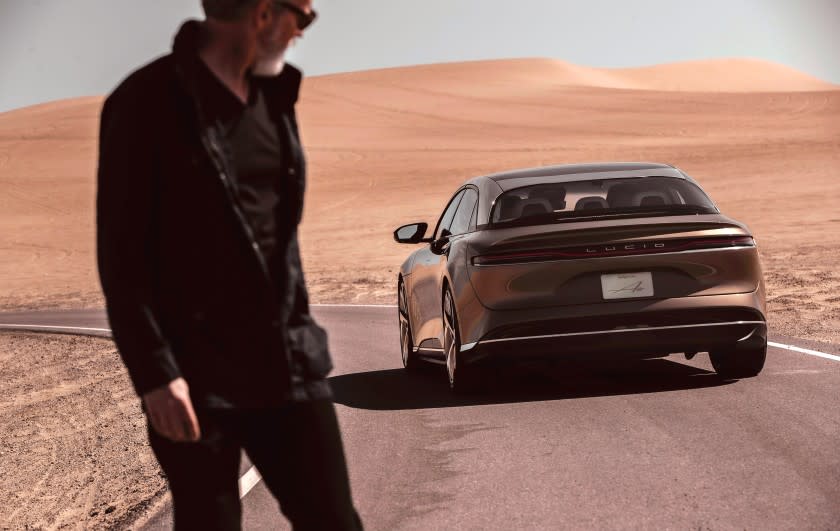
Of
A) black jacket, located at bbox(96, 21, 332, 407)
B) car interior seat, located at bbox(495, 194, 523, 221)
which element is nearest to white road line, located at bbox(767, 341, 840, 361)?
car interior seat, located at bbox(495, 194, 523, 221)

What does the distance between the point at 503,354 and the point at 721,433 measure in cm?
174

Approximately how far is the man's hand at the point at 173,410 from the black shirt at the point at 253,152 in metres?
0.38

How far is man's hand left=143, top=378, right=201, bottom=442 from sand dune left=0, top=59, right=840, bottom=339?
444 inches

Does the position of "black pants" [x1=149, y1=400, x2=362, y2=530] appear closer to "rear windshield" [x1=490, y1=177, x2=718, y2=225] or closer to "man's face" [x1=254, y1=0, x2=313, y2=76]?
"man's face" [x1=254, y1=0, x2=313, y2=76]

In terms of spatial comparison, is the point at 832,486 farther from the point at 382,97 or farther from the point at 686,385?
the point at 382,97

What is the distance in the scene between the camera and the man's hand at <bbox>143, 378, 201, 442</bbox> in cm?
281

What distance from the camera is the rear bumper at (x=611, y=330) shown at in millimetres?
8883

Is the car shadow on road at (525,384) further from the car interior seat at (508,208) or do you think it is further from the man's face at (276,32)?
the man's face at (276,32)


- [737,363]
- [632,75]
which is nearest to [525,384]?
[737,363]

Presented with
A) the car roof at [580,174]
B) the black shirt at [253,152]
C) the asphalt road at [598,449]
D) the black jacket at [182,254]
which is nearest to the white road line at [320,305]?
the asphalt road at [598,449]

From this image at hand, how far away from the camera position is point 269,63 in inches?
118

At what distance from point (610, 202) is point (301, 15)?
23.5 ft

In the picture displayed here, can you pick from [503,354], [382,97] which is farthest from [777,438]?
[382,97]

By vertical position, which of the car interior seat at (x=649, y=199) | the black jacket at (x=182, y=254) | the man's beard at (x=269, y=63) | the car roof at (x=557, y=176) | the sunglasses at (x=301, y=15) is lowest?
the car interior seat at (x=649, y=199)
